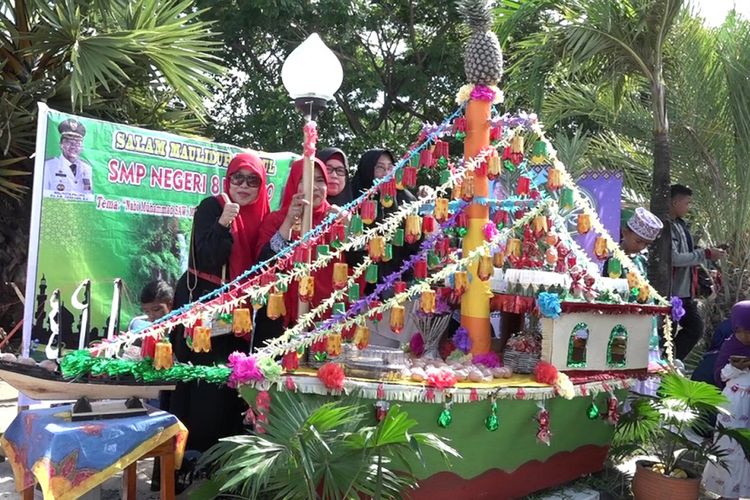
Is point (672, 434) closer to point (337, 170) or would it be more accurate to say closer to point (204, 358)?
point (337, 170)

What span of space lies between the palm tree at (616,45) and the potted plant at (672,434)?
203 centimetres

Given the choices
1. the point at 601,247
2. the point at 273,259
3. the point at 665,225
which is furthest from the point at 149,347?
the point at 665,225

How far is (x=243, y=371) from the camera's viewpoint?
2.74 m

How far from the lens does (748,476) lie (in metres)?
3.92

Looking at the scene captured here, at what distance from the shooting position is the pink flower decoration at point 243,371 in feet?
9.01

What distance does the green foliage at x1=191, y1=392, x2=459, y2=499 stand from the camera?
2516mm

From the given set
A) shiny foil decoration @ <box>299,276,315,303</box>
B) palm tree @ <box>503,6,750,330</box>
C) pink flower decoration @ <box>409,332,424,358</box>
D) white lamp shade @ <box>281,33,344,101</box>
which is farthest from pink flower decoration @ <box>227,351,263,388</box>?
palm tree @ <box>503,6,750,330</box>

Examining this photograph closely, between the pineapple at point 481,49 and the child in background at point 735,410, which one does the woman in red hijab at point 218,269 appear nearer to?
the pineapple at point 481,49

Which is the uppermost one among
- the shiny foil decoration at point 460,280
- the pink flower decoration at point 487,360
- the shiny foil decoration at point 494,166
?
the shiny foil decoration at point 494,166

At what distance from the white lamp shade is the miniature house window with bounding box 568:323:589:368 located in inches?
67.9

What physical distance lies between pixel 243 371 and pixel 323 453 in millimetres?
469

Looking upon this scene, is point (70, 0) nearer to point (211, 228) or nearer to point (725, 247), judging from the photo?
point (211, 228)

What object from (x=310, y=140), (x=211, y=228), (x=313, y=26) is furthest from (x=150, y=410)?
(x=313, y=26)

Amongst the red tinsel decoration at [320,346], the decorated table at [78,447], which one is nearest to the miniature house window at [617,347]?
the red tinsel decoration at [320,346]
